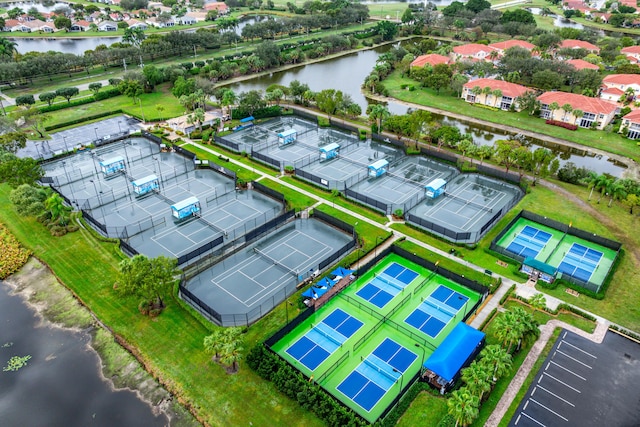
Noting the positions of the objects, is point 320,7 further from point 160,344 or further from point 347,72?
point 160,344

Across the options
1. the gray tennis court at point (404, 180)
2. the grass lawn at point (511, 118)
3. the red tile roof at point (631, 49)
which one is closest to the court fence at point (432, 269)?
the gray tennis court at point (404, 180)

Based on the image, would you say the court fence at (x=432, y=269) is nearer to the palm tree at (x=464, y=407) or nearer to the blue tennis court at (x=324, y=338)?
the blue tennis court at (x=324, y=338)

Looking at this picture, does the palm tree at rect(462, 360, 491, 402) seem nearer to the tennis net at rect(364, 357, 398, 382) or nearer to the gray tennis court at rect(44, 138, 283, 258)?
the tennis net at rect(364, 357, 398, 382)

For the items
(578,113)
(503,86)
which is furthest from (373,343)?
(503,86)

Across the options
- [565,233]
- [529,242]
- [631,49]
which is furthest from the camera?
[631,49]

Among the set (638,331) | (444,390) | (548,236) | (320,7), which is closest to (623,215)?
(548,236)

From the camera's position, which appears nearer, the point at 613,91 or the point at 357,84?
the point at 613,91

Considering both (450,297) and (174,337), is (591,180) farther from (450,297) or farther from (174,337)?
(174,337)
